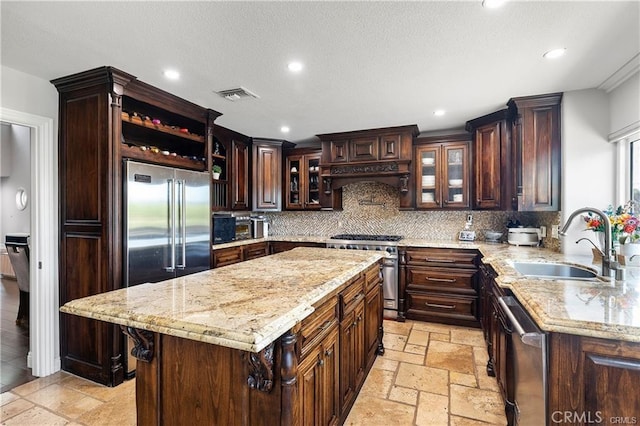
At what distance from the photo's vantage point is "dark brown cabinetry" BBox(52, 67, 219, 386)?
2.56 m

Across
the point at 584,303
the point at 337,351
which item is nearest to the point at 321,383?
the point at 337,351

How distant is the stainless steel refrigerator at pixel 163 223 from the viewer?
106 inches

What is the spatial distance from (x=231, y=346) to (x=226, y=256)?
10.3 ft

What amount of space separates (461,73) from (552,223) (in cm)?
194

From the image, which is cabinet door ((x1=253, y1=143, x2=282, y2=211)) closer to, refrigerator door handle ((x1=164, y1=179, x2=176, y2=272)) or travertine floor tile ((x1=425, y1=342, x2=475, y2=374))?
refrigerator door handle ((x1=164, y1=179, x2=176, y2=272))

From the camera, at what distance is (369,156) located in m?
4.40

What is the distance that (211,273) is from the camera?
6.47 feet

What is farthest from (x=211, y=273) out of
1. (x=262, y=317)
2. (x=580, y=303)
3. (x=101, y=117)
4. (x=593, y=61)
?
(x=593, y=61)

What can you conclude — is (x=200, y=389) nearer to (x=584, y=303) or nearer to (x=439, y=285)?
(x=584, y=303)

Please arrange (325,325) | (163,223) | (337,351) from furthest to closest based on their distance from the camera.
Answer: (163,223) < (337,351) < (325,325)

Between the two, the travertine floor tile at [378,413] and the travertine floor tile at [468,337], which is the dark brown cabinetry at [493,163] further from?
the travertine floor tile at [378,413]

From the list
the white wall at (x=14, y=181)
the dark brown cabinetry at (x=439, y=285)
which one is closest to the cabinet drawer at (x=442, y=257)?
the dark brown cabinetry at (x=439, y=285)

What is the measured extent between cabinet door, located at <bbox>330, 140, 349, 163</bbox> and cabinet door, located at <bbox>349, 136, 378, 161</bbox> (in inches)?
2.7

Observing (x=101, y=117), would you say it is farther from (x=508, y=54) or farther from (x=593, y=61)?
(x=593, y=61)
